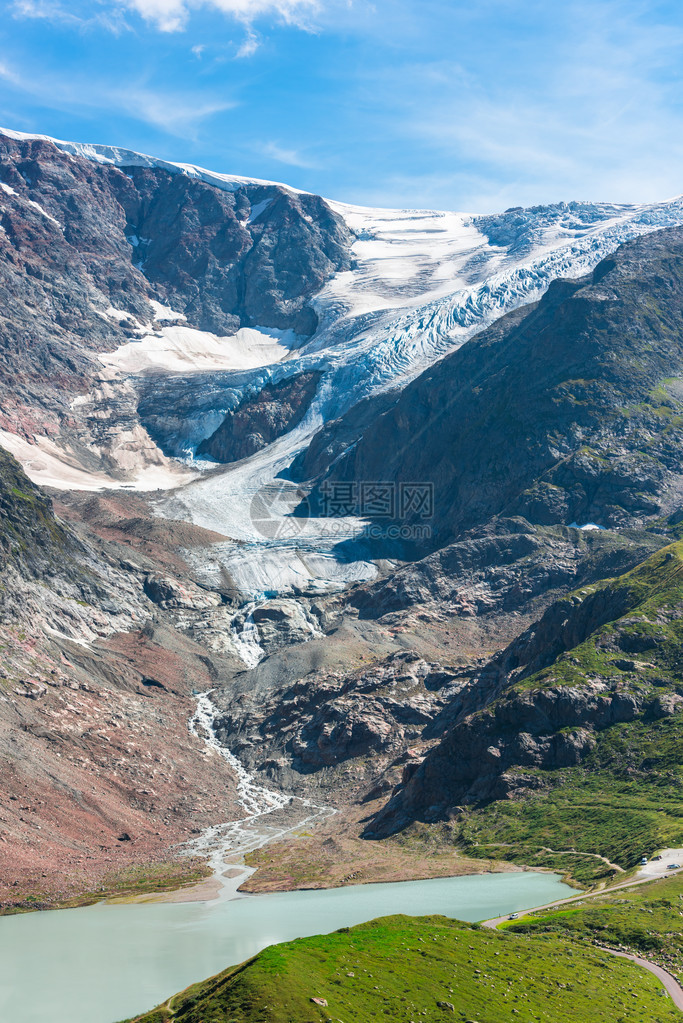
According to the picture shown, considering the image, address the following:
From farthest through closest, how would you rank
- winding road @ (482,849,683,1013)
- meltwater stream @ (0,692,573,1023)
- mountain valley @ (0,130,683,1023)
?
mountain valley @ (0,130,683,1023)
meltwater stream @ (0,692,573,1023)
winding road @ (482,849,683,1013)

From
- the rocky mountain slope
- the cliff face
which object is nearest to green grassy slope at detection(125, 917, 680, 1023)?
the rocky mountain slope

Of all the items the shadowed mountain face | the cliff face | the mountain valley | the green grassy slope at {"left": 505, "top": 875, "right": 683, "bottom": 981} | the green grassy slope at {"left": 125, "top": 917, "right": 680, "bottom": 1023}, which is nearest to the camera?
the green grassy slope at {"left": 125, "top": 917, "right": 680, "bottom": 1023}

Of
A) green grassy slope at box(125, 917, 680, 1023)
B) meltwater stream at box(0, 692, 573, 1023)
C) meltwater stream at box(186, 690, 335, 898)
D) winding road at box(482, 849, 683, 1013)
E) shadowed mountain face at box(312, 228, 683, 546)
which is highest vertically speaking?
shadowed mountain face at box(312, 228, 683, 546)

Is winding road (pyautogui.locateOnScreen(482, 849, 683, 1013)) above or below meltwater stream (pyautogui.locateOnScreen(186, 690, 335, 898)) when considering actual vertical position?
above

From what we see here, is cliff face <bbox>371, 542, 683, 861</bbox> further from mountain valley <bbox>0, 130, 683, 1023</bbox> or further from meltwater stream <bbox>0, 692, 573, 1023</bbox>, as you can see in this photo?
meltwater stream <bbox>0, 692, 573, 1023</bbox>

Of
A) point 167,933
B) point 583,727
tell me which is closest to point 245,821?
point 583,727

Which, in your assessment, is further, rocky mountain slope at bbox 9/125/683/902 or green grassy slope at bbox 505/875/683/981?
rocky mountain slope at bbox 9/125/683/902

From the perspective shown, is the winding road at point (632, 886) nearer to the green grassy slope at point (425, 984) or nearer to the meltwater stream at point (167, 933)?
the green grassy slope at point (425, 984)

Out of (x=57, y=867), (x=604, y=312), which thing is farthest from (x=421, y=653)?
(x=604, y=312)

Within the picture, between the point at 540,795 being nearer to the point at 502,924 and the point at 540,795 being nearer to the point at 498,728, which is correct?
the point at 498,728
